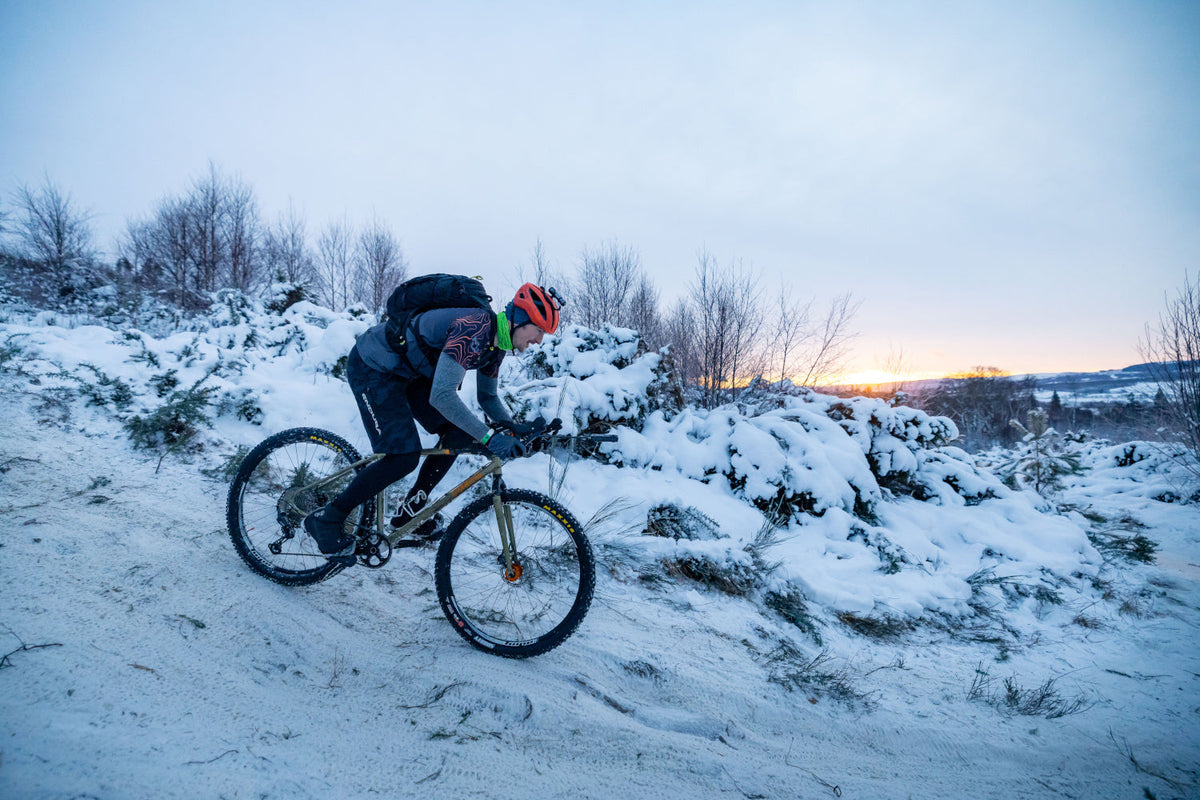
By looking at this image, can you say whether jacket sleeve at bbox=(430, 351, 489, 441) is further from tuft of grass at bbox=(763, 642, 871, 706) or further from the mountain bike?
tuft of grass at bbox=(763, 642, 871, 706)

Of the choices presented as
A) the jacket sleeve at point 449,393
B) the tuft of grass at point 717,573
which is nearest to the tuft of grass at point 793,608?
the tuft of grass at point 717,573

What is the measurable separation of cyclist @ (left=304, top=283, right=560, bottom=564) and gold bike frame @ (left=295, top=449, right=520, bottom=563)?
11cm

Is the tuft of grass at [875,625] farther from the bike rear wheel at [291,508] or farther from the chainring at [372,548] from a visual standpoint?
the bike rear wheel at [291,508]

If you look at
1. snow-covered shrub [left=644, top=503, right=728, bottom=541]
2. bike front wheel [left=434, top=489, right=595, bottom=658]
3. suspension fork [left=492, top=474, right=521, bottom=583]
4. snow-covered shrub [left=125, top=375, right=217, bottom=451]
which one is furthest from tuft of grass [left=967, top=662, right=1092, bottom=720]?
snow-covered shrub [left=125, top=375, right=217, bottom=451]

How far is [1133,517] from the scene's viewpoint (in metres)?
8.97

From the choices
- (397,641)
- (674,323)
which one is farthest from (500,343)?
(674,323)

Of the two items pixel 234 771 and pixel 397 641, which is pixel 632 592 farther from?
pixel 234 771

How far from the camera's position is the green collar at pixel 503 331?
2445 millimetres

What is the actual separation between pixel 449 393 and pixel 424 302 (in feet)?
2.07

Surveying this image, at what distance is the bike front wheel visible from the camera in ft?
7.76

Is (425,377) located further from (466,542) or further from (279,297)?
(279,297)

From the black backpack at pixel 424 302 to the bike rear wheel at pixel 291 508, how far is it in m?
0.76

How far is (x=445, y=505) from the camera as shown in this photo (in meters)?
2.56

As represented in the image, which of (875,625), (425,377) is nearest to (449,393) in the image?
(425,377)
